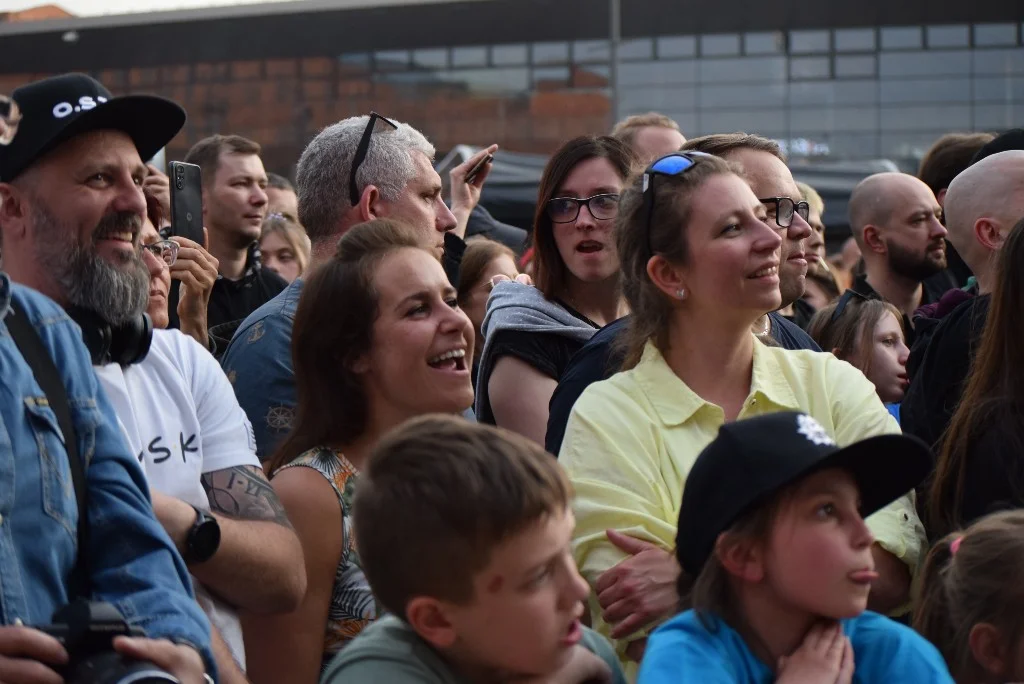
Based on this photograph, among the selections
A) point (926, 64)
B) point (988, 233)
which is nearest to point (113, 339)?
point (988, 233)

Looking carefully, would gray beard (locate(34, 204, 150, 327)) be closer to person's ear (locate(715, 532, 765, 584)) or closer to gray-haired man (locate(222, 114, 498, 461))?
gray-haired man (locate(222, 114, 498, 461))

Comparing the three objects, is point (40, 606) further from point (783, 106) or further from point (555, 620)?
point (783, 106)

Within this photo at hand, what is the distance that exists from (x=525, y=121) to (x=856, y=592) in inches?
1342

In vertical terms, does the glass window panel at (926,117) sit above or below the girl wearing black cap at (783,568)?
below

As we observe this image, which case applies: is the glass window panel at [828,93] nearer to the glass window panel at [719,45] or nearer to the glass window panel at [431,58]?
the glass window panel at [719,45]

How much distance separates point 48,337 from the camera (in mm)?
2725

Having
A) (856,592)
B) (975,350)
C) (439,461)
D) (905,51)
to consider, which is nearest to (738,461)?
(856,592)

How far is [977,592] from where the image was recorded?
2.93 metres

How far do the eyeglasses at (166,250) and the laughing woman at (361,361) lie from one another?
75cm

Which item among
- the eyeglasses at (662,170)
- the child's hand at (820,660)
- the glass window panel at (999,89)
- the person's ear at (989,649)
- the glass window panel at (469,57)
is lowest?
the glass window panel at (999,89)

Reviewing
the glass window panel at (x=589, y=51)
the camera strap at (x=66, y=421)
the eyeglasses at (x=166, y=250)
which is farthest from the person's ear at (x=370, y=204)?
the glass window panel at (x=589, y=51)

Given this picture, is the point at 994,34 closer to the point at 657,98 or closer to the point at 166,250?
the point at 657,98

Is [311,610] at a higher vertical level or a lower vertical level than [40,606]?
lower

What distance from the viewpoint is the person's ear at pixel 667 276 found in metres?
3.55
